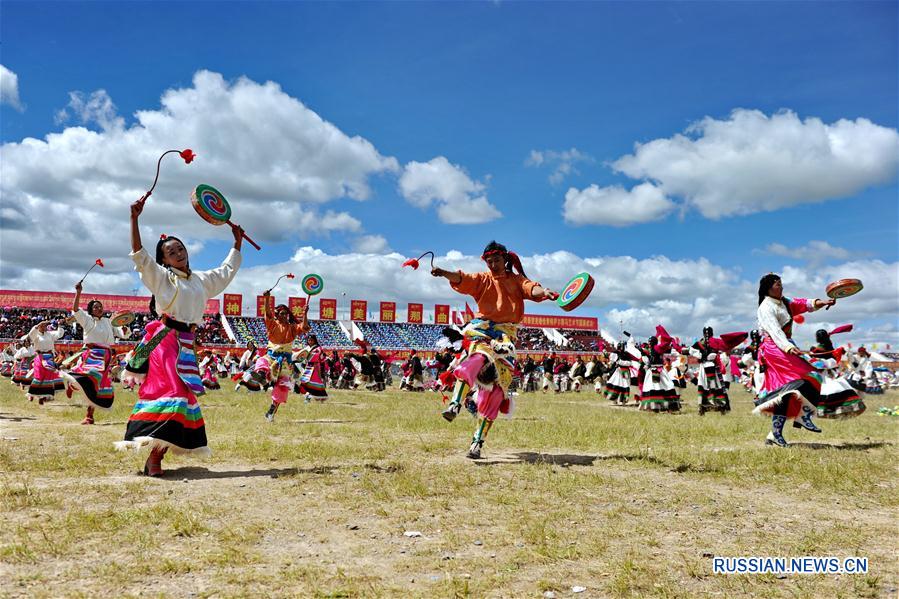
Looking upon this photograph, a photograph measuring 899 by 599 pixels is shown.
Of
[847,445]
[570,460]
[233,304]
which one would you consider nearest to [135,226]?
[570,460]

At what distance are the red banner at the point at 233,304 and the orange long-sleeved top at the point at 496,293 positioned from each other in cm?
4666

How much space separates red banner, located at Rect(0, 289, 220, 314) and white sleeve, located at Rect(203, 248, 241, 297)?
1732 inches

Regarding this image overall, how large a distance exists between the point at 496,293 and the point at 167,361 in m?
3.59

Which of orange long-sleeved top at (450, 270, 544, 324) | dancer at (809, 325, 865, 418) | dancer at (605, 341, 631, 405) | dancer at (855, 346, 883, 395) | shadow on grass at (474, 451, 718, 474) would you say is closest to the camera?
shadow on grass at (474, 451, 718, 474)

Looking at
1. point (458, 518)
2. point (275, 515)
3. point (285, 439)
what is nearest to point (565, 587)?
point (458, 518)

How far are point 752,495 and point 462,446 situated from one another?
357 centimetres

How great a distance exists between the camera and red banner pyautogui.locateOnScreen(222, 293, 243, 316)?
50.5 metres

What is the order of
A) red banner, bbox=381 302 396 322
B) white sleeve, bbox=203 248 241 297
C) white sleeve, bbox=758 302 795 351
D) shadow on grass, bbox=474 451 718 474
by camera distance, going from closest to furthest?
white sleeve, bbox=203 248 241 297 < shadow on grass, bbox=474 451 718 474 < white sleeve, bbox=758 302 795 351 < red banner, bbox=381 302 396 322

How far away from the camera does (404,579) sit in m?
3.19

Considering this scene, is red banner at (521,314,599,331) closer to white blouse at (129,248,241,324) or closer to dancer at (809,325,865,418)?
dancer at (809,325,865,418)

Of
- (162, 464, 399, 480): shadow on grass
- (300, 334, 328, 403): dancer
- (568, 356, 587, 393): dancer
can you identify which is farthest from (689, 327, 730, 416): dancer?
(568, 356, 587, 393): dancer

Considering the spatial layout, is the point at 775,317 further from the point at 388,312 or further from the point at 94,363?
the point at 388,312

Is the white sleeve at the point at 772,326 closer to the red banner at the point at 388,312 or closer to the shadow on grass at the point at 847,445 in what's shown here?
the shadow on grass at the point at 847,445

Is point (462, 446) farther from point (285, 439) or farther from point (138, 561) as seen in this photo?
point (138, 561)
